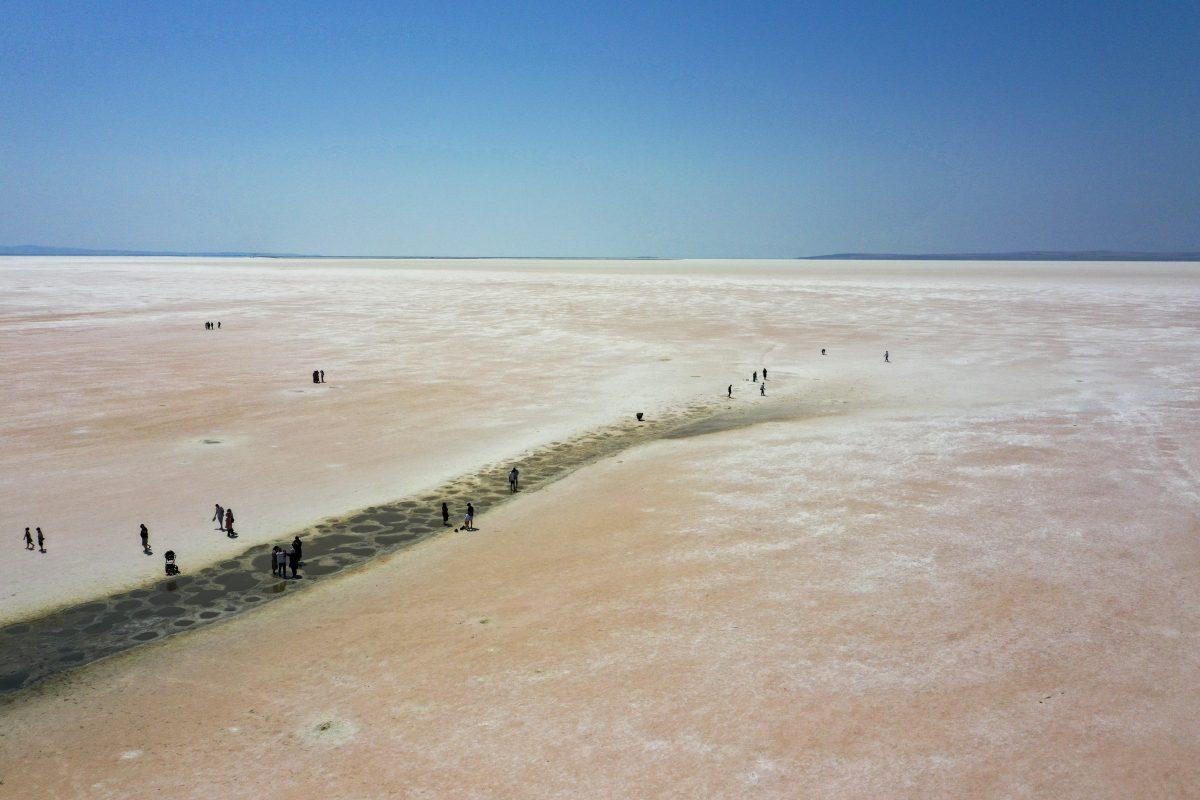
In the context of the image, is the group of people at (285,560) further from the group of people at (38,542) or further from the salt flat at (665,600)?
the group of people at (38,542)

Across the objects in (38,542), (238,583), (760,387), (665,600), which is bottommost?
(238,583)

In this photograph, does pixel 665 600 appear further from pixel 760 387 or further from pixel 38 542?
pixel 760 387

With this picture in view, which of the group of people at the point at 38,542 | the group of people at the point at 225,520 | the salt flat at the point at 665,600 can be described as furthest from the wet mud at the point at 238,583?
the group of people at the point at 38,542

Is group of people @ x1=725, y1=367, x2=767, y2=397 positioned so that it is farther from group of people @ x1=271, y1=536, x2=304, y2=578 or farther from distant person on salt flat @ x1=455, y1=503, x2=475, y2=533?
group of people @ x1=271, y1=536, x2=304, y2=578

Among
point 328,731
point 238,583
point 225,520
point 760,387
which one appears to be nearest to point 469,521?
point 238,583

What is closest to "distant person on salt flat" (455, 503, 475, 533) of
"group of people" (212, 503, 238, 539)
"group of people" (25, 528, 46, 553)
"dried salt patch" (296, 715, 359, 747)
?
"group of people" (212, 503, 238, 539)

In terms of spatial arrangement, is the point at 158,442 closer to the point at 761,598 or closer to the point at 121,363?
the point at 121,363
